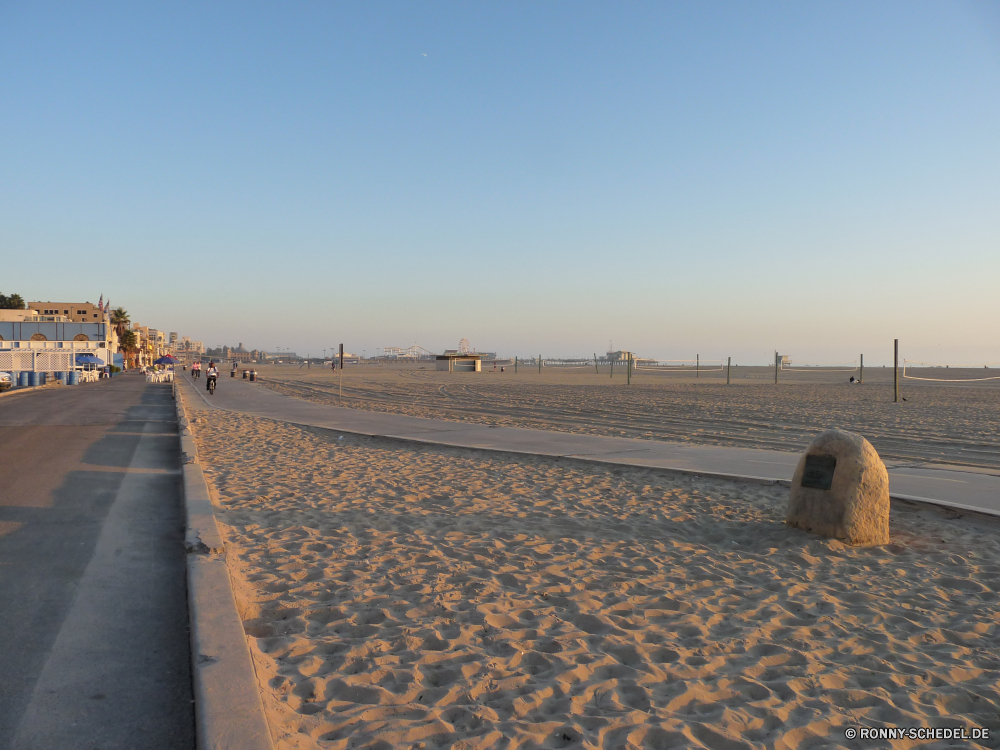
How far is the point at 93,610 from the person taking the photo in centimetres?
413

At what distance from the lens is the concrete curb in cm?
263

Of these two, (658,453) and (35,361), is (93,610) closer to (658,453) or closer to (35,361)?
(658,453)

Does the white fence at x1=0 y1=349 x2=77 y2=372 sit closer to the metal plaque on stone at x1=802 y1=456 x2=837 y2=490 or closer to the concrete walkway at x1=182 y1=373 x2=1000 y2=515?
the concrete walkway at x1=182 y1=373 x2=1000 y2=515

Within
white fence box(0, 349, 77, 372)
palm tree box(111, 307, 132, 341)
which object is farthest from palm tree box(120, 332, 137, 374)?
white fence box(0, 349, 77, 372)

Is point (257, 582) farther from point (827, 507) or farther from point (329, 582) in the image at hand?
point (827, 507)

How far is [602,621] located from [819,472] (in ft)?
9.71

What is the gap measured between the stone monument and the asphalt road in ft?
16.7

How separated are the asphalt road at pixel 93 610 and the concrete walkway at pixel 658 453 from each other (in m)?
5.19

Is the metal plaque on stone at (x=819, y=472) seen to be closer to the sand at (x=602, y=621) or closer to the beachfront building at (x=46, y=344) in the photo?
the sand at (x=602, y=621)

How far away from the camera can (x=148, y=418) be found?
17.7 meters

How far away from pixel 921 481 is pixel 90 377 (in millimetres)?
51854

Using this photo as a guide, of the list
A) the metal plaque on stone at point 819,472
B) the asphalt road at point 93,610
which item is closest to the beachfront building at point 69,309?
the asphalt road at point 93,610

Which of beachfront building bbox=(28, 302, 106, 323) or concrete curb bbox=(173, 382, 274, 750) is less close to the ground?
beachfront building bbox=(28, 302, 106, 323)

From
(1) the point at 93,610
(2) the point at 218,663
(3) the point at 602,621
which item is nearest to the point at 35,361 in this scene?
(1) the point at 93,610
